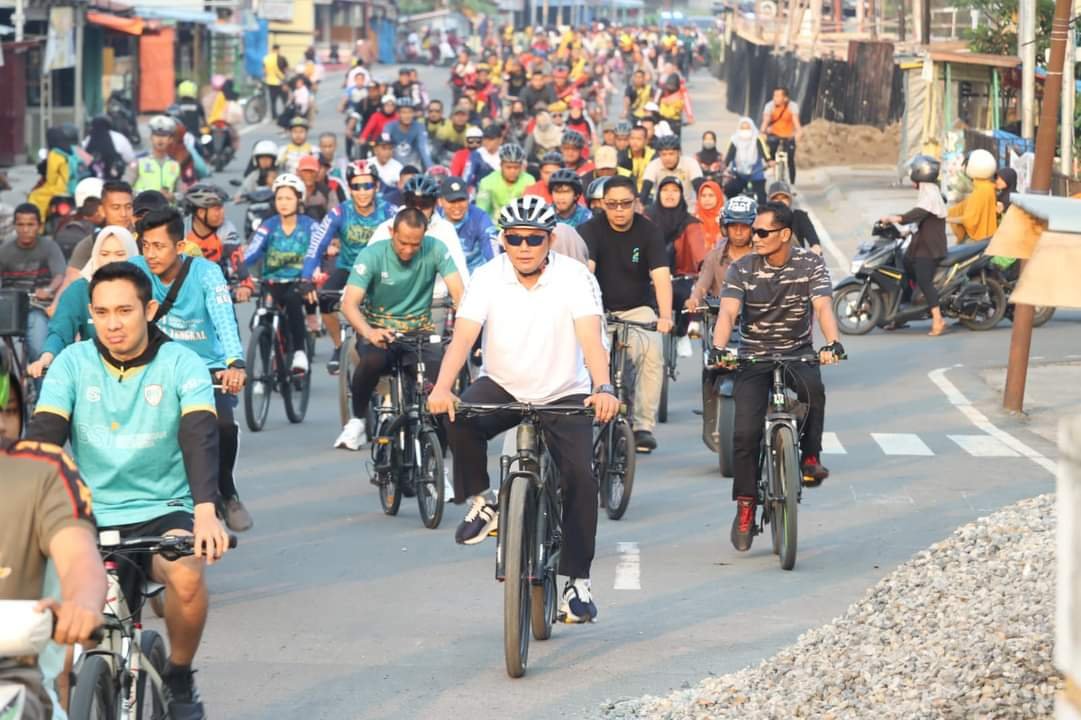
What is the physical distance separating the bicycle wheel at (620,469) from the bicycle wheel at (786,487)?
1513mm

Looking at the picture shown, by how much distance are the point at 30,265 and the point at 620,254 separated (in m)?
5.36

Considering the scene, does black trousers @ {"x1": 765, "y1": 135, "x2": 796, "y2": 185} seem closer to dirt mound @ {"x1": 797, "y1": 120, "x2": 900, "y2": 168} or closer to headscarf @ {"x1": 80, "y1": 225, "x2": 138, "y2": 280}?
dirt mound @ {"x1": 797, "y1": 120, "x2": 900, "y2": 168}

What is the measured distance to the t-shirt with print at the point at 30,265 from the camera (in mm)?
16562

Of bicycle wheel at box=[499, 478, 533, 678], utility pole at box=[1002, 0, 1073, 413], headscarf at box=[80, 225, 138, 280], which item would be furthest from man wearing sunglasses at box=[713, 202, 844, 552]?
utility pole at box=[1002, 0, 1073, 413]

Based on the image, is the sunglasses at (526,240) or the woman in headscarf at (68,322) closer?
the sunglasses at (526,240)

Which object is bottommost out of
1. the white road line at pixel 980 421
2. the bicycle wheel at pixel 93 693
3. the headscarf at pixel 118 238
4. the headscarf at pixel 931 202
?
the white road line at pixel 980 421

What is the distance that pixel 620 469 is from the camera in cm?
1245

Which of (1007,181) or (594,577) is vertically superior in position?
(1007,181)

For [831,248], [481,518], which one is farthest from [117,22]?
[481,518]

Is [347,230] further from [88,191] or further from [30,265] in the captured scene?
[88,191]

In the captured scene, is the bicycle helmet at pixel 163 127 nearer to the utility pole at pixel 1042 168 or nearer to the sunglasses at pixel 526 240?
the utility pole at pixel 1042 168

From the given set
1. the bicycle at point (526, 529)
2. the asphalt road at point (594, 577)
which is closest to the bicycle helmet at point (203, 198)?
the asphalt road at point (594, 577)

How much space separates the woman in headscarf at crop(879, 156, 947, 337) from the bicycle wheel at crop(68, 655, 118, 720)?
16837mm

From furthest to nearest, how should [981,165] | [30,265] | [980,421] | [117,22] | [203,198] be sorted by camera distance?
[117,22]
[981,165]
[980,421]
[30,265]
[203,198]
